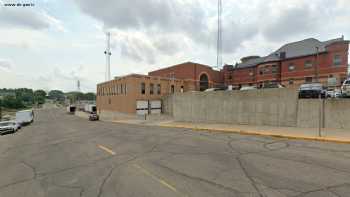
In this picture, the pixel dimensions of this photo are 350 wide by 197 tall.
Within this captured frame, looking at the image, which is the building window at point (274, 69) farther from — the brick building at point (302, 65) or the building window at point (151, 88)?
the building window at point (151, 88)

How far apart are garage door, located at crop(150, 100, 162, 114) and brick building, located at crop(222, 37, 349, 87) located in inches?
630

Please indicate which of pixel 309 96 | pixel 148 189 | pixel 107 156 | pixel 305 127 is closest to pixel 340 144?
pixel 305 127

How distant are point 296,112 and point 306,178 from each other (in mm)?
10843

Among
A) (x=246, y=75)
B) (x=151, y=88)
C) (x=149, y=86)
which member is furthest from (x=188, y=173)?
(x=246, y=75)

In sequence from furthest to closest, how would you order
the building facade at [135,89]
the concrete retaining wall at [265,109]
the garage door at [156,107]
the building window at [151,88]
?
the building window at [151,88] < the garage door at [156,107] < the building facade at [135,89] < the concrete retaining wall at [265,109]

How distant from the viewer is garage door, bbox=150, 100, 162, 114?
123 feet

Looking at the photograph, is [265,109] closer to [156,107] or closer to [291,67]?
[156,107]

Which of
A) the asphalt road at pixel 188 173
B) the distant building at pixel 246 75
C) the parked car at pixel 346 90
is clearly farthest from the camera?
the distant building at pixel 246 75

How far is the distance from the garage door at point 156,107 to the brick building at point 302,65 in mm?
16008

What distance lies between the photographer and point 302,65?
38156 mm

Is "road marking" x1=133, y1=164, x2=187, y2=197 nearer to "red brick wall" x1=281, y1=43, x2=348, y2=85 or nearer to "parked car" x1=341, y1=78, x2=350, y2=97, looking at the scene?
"parked car" x1=341, y1=78, x2=350, y2=97

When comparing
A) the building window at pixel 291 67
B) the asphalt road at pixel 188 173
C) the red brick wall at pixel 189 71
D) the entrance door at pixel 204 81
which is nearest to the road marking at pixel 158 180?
the asphalt road at pixel 188 173

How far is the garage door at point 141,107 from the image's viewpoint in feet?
116

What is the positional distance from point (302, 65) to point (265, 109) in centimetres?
3007
